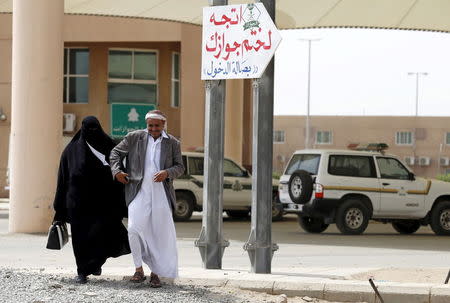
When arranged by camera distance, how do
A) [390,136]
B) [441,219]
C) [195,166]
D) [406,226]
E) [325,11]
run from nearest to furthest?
[441,219] → [406,226] → [195,166] → [325,11] → [390,136]

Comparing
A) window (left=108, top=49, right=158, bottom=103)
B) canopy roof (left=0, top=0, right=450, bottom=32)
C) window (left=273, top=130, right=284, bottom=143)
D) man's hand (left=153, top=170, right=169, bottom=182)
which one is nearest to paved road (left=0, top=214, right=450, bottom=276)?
man's hand (left=153, top=170, right=169, bottom=182)

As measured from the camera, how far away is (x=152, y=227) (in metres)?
11.5

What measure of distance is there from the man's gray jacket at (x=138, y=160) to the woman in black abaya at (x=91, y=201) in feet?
0.90

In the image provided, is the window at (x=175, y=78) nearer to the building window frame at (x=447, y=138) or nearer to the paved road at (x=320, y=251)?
the paved road at (x=320, y=251)

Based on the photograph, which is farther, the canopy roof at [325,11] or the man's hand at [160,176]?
the canopy roof at [325,11]

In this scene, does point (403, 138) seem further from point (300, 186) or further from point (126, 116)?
point (300, 186)

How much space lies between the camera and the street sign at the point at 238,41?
12266 mm

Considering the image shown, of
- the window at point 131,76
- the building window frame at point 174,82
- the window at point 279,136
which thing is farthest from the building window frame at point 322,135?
the window at point 131,76

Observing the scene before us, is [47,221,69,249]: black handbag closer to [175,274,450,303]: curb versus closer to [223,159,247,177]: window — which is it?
[175,274,450,303]: curb

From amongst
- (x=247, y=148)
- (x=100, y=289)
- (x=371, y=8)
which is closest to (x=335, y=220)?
(x=371, y=8)

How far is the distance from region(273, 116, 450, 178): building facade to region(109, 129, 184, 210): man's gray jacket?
253 feet

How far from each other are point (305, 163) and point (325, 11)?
6073mm

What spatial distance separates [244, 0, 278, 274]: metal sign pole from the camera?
41.6 feet

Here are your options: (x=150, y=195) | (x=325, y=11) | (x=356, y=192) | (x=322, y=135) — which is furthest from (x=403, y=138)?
(x=150, y=195)
